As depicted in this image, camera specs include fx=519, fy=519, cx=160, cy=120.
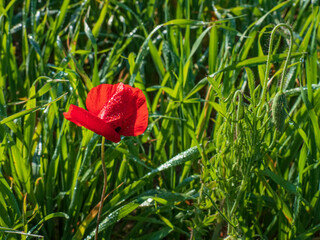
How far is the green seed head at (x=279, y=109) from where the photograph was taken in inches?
44.6

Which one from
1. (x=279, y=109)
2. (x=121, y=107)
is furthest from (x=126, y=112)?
(x=279, y=109)

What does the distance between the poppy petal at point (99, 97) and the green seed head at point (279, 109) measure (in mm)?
351

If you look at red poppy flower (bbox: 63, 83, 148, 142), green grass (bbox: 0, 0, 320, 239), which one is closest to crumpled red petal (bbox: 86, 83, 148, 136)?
red poppy flower (bbox: 63, 83, 148, 142)

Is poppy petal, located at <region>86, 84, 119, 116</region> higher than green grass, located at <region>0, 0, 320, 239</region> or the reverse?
higher

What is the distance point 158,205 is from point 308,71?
0.56 m

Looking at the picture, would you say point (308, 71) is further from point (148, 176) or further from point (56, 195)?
point (56, 195)

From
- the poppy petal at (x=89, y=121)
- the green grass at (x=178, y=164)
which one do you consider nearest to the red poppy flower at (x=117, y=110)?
the poppy petal at (x=89, y=121)

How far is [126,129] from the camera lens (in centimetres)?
109

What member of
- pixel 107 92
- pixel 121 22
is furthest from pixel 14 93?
pixel 107 92

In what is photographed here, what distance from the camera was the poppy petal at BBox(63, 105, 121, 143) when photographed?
991 mm

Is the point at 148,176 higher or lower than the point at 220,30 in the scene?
lower

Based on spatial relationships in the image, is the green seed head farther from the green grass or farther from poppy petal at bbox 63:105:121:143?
poppy petal at bbox 63:105:121:143

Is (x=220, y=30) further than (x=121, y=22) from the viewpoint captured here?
No

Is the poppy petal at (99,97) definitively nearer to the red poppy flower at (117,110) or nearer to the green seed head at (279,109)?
the red poppy flower at (117,110)
